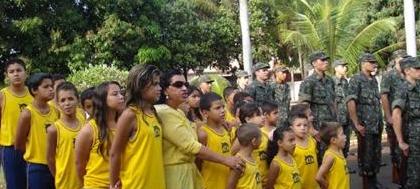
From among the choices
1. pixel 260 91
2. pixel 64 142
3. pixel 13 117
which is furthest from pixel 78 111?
pixel 260 91

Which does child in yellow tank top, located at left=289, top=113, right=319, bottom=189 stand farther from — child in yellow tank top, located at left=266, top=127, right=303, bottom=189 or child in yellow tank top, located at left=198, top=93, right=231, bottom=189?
child in yellow tank top, located at left=198, top=93, right=231, bottom=189

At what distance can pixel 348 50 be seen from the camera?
17.5 meters

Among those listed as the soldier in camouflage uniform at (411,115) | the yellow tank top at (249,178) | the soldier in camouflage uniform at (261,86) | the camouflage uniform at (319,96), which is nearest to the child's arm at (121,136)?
the yellow tank top at (249,178)

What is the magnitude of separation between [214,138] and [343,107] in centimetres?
376

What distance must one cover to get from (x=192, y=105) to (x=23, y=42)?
11.0 meters

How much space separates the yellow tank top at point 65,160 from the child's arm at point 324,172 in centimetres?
196

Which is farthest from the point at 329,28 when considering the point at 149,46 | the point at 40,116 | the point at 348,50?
the point at 40,116

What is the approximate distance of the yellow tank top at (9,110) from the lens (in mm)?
5324

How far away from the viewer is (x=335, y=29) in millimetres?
17047

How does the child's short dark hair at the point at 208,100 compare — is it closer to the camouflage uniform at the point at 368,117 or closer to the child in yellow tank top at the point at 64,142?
A: the child in yellow tank top at the point at 64,142

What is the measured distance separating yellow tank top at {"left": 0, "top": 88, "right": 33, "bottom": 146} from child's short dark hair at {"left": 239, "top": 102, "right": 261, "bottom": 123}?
1.91 m

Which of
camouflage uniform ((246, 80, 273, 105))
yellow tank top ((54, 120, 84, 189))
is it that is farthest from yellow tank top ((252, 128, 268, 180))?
camouflage uniform ((246, 80, 273, 105))

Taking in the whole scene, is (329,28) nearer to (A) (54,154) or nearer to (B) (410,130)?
(B) (410,130)

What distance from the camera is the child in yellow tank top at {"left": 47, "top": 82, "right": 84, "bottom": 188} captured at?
4.52 meters
